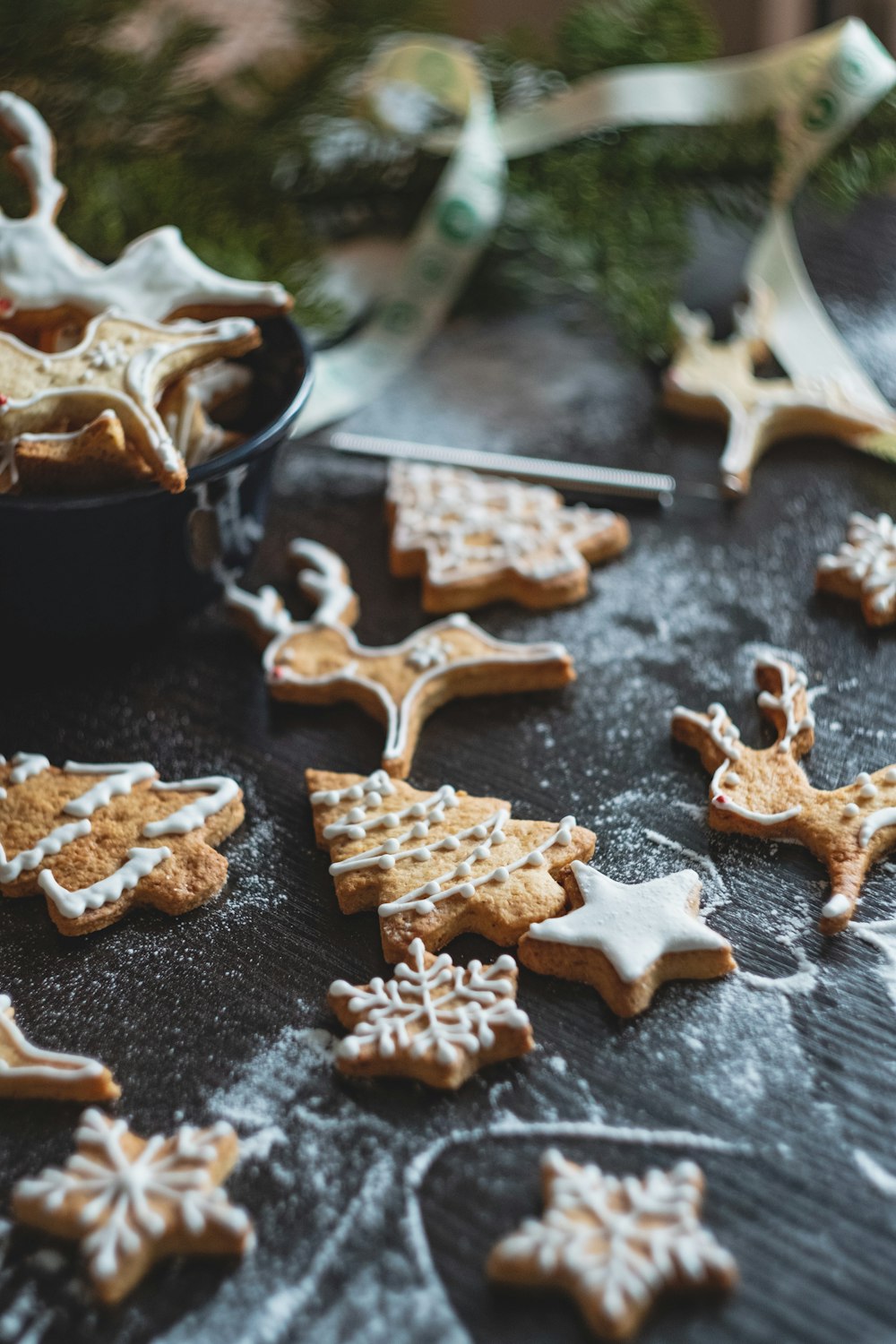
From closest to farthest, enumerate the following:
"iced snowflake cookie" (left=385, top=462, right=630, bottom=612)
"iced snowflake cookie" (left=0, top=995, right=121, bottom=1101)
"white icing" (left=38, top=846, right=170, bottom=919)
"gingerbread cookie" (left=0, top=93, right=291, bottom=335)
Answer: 1. "iced snowflake cookie" (left=0, top=995, right=121, bottom=1101)
2. "white icing" (left=38, top=846, right=170, bottom=919)
3. "gingerbread cookie" (left=0, top=93, right=291, bottom=335)
4. "iced snowflake cookie" (left=385, top=462, right=630, bottom=612)

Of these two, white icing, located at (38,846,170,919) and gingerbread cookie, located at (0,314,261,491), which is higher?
gingerbread cookie, located at (0,314,261,491)

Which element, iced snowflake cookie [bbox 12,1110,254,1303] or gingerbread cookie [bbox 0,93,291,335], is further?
gingerbread cookie [bbox 0,93,291,335]

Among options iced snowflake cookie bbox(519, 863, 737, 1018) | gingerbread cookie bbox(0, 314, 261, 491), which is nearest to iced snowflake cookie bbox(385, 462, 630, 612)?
gingerbread cookie bbox(0, 314, 261, 491)

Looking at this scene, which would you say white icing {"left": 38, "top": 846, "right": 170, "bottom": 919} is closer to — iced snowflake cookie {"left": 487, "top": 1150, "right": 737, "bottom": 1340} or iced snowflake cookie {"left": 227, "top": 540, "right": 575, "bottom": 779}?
iced snowflake cookie {"left": 227, "top": 540, "right": 575, "bottom": 779}

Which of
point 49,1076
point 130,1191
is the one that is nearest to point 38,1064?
point 49,1076

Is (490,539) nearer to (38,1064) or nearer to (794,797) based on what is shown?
(794,797)

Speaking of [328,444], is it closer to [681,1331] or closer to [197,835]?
[197,835]

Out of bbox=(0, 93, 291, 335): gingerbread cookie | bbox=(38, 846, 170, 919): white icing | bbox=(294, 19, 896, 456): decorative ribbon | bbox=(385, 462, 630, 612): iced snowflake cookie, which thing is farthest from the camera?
bbox=(294, 19, 896, 456): decorative ribbon
